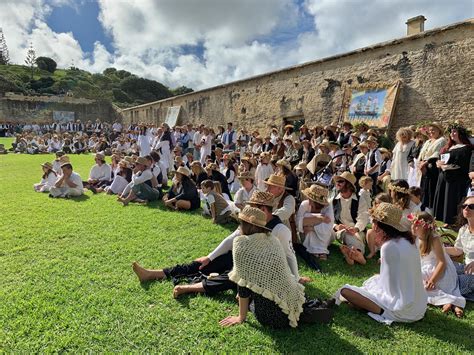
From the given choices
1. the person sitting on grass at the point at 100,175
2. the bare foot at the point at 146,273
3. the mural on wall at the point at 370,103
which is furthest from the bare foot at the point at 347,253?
the person sitting on grass at the point at 100,175

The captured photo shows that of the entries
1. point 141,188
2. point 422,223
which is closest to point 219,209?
point 141,188

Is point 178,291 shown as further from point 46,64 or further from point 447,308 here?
point 46,64

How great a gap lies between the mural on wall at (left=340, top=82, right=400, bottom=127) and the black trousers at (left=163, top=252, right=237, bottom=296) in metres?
8.93

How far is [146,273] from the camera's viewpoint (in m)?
3.88

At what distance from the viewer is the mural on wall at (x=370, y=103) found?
10.6m

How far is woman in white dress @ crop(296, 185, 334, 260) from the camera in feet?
15.3

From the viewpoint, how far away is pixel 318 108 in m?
Answer: 13.5

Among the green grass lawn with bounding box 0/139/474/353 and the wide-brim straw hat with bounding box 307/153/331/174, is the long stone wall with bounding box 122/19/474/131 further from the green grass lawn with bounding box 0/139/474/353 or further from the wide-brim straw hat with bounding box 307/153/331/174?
the green grass lawn with bounding box 0/139/474/353

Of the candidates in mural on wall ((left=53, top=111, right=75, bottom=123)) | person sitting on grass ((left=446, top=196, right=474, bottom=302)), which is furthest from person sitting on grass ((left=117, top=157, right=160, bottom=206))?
mural on wall ((left=53, top=111, right=75, bottom=123))

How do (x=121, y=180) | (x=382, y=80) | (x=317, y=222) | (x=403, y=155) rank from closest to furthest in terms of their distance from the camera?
(x=317, y=222) < (x=403, y=155) < (x=121, y=180) < (x=382, y=80)

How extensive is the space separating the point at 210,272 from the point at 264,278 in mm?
1234

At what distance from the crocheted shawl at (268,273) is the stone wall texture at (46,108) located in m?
43.0

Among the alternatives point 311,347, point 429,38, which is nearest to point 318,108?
point 429,38

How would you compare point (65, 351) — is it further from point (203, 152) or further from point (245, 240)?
point (203, 152)
